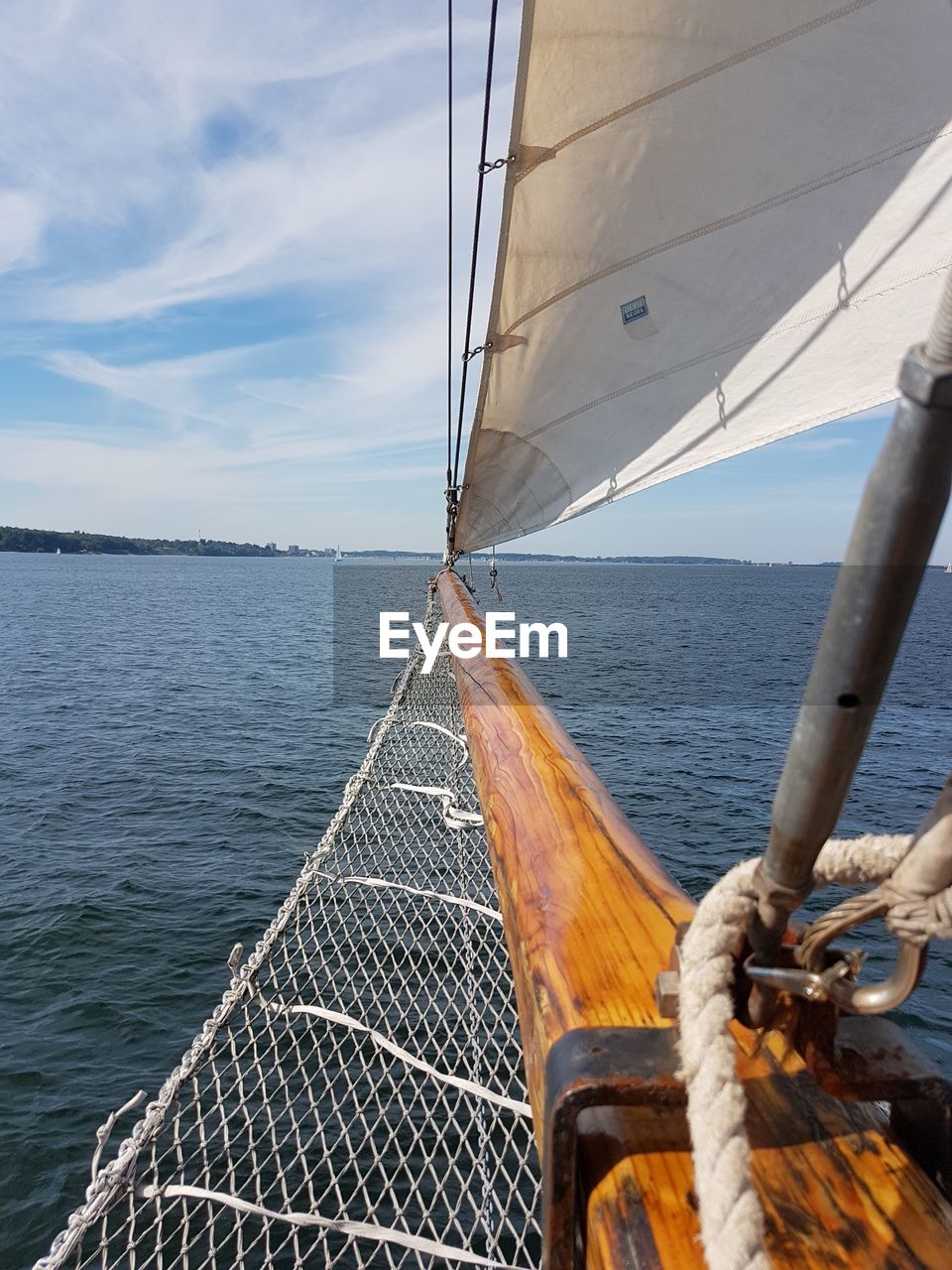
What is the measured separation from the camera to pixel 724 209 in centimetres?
348

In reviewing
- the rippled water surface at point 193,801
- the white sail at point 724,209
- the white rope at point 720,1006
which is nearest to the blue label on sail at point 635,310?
the white sail at point 724,209

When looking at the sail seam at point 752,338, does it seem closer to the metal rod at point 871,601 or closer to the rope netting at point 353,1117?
the metal rod at point 871,601

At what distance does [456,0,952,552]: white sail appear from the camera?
287 centimetres

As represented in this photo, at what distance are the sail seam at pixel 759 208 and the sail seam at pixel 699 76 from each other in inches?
19.1

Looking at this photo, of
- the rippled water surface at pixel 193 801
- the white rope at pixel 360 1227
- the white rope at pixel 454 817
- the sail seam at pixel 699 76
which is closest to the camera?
the white rope at pixel 360 1227

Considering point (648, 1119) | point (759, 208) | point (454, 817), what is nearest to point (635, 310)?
point (759, 208)

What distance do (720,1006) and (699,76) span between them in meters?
3.44

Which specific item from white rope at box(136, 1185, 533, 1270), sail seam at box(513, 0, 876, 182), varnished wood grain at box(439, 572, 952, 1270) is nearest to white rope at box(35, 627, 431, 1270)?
white rope at box(136, 1185, 533, 1270)

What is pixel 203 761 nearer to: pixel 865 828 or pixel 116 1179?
pixel 865 828

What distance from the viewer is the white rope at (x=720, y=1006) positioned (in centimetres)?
89

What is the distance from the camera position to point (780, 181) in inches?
129

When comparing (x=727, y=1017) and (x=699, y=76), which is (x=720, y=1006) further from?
(x=699, y=76)

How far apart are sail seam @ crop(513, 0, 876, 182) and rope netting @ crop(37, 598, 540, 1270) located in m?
3.83

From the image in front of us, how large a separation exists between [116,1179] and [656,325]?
415cm
